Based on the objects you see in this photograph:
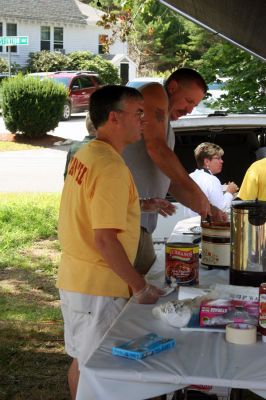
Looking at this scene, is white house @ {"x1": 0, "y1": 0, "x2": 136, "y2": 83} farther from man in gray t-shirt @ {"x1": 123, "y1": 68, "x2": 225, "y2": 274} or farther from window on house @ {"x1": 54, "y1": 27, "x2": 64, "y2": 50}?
man in gray t-shirt @ {"x1": 123, "y1": 68, "x2": 225, "y2": 274}

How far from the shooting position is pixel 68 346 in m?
3.30

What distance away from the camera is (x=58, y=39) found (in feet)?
159

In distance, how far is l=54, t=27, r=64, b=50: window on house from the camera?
48000 mm

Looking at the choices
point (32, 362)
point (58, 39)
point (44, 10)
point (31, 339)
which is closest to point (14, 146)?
point (31, 339)

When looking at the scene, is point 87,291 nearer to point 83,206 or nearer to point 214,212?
point 83,206

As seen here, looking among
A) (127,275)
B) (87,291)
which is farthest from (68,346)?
(127,275)

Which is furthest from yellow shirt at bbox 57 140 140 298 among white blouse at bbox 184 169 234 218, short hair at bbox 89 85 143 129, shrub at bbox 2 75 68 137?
shrub at bbox 2 75 68 137

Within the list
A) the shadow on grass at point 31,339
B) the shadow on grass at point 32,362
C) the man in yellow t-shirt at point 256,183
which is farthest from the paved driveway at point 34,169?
the man in yellow t-shirt at point 256,183

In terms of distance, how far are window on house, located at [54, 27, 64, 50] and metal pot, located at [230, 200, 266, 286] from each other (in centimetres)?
4589

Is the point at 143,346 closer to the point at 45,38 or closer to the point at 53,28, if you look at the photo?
A: the point at 45,38

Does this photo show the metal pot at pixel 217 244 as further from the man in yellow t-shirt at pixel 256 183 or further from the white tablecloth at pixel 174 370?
the man in yellow t-shirt at pixel 256 183

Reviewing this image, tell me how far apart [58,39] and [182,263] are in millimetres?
46701

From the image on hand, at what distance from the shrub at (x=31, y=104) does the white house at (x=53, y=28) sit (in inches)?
916

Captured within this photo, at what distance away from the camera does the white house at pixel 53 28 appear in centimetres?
4603
